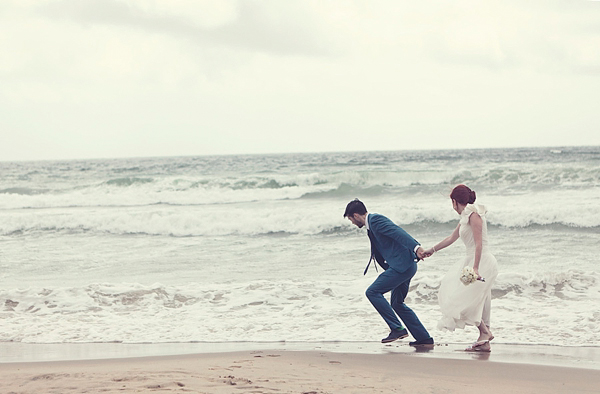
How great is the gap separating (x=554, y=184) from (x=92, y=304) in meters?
21.8

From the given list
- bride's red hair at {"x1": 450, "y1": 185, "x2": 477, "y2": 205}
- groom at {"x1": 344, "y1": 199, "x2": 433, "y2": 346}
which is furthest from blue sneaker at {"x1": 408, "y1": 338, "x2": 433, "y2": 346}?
bride's red hair at {"x1": 450, "y1": 185, "x2": 477, "y2": 205}

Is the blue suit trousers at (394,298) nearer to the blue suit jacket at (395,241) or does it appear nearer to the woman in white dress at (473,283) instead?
the blue suit jacket at (395,241)

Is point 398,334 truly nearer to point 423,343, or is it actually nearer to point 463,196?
point 423,343

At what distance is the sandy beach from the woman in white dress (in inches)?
11.8

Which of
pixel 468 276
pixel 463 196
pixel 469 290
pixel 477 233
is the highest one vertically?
pixel 463 196

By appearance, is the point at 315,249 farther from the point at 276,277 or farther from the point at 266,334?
the point at 266,334

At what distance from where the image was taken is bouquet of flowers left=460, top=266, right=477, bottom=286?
510 cm

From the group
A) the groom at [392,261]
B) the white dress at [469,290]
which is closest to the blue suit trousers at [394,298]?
the groom at [392,261]

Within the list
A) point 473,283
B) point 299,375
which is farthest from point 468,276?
point 299,375

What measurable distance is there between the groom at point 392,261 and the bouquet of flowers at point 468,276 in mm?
400

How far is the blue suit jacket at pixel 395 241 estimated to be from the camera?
5.39 m

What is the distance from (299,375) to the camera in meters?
4.39

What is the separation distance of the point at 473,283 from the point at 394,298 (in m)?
0.79

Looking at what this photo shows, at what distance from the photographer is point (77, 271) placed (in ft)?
34.7
